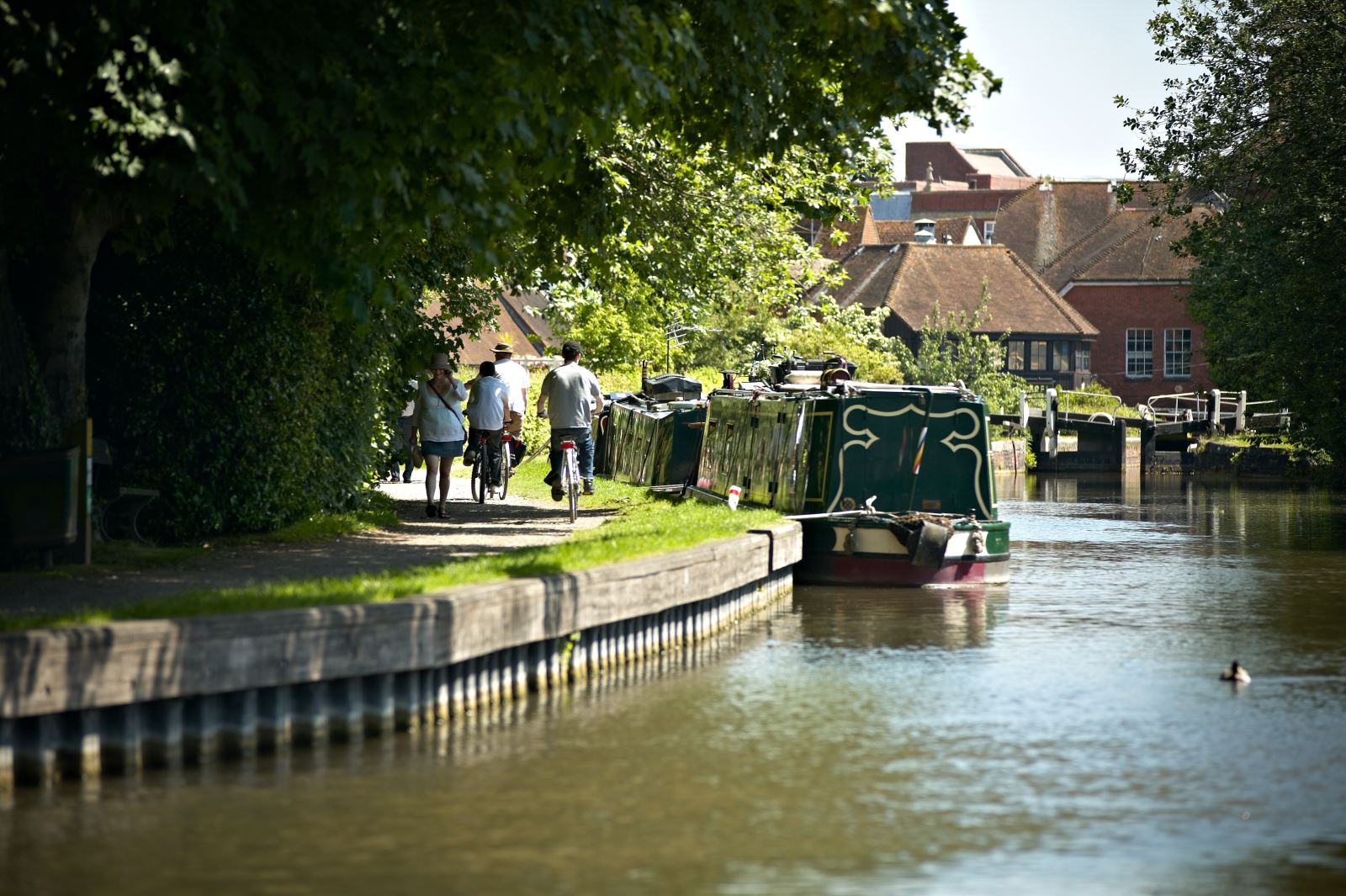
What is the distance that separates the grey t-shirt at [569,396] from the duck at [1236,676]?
406 inches

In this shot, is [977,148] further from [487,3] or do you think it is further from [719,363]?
[487,3]

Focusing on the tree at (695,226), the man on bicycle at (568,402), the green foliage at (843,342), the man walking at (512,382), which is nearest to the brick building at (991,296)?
the green foliage at (843,342)

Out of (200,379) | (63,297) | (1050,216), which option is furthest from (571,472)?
(1050,216)

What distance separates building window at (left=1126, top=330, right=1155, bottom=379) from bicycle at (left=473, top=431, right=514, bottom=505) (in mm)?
68312

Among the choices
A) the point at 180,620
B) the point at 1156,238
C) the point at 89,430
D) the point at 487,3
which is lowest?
the point at 180,620

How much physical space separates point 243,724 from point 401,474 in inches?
862

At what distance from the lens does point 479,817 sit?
9.13 metres

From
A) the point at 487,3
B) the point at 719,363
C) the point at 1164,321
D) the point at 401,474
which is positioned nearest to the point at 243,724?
the point at 487,3

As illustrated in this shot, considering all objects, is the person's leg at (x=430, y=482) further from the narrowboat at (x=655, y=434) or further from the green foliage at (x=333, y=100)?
the green foliage at (x=333, y=100)

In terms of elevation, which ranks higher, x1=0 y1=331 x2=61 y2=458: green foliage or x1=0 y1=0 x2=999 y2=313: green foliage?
x1=0 y1=0 x2=999 y2=313: green foliage

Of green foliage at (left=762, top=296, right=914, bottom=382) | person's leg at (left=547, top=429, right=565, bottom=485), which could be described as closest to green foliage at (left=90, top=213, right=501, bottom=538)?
person's leg at (left=547, top=429, right=565, bottom=485)

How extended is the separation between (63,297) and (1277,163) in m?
24.8

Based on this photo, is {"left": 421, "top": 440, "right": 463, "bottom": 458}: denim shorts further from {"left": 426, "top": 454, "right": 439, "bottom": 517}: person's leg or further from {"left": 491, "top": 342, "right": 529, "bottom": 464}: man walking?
{"left": 491, "top": 342, "right": 529, "bottom": 464}: man walking

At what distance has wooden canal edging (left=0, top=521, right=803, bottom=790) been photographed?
9531mm
